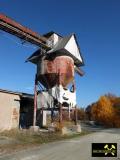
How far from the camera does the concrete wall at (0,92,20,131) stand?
2903 centimetres

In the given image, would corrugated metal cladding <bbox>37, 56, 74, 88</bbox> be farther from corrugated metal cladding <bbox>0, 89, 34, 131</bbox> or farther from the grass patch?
the grass patch

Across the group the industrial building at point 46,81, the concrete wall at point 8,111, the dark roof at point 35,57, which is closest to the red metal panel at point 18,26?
the industrial building at point 46,81

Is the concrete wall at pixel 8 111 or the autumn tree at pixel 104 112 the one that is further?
the autumn tree at pixel 104 112

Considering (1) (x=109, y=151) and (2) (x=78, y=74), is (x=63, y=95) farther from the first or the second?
(1) (x=109, y=151)

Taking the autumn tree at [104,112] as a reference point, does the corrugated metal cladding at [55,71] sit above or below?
above

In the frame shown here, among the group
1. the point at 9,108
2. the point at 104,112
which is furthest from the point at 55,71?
the point at 104,112

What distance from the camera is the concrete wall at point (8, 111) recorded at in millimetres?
29027

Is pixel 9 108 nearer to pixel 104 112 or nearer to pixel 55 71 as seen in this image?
pixel 55 71

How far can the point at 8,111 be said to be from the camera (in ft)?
98.4

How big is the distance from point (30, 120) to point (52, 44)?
11.2 m

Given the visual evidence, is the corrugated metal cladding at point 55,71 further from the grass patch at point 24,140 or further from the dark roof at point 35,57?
the grass patch at point 24,140

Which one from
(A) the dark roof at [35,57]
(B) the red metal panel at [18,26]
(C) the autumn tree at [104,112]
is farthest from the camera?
(C) the autumn tree at [104,112]

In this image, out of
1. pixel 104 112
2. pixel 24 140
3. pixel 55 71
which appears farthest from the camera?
pixel 104 112

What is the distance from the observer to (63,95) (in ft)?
106
